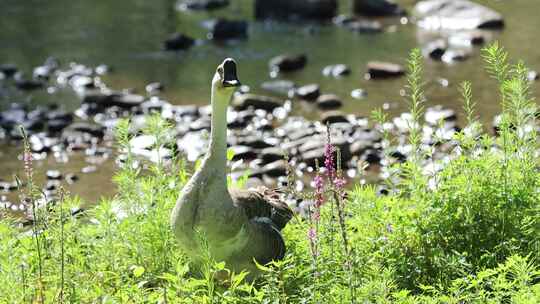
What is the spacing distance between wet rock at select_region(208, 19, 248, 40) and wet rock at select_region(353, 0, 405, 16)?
11.8ft

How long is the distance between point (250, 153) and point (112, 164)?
2123 millimetres

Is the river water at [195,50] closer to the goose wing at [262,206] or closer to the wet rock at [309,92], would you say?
the wet rock at [309,92]

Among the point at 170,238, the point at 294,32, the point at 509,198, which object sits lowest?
the point at 294,32

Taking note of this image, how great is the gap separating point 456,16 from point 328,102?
7220 millimetres

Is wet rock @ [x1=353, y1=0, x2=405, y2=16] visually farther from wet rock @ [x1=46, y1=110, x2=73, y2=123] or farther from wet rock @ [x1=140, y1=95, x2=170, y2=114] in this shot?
wet rock @ [x1=46, y1=110, x2=73, y2=123]

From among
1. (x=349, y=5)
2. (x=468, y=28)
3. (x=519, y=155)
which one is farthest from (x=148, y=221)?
(x=349, y=5)

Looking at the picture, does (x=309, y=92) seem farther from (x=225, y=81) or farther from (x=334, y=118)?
(x=225, y=81)

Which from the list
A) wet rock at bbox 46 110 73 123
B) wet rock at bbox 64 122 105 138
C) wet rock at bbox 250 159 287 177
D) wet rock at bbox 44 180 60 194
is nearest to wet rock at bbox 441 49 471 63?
wet rock at bbox 250 159 287 177

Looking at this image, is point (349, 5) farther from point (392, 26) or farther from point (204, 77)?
point (204, 77)

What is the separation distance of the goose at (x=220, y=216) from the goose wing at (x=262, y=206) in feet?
0.07

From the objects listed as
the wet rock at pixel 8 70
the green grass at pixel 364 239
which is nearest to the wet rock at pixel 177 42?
the wet rock at pixel 8 70

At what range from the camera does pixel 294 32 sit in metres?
23.0

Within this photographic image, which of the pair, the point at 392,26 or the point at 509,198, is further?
the point at 392,26

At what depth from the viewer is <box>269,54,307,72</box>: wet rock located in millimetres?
19375
